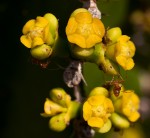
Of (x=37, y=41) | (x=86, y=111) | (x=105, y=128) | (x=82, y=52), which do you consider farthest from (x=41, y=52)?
(x=105, y=128)

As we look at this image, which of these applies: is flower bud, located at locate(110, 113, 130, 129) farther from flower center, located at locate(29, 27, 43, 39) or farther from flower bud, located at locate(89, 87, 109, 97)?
flower center, located at locate(29, 27, 43, 39)

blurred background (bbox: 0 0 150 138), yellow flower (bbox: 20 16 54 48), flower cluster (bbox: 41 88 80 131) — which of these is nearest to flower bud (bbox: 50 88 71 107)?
flower cluster (bbox: 41 88 80 131)

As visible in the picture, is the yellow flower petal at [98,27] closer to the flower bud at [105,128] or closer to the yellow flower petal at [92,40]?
the yellow flower petal at [92,40]

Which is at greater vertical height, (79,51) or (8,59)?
(79,51)

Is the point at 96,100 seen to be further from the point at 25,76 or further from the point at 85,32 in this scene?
the point at 25,76

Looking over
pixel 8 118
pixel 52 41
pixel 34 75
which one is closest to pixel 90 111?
pixel 52 41

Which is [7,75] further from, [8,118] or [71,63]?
[71,63]

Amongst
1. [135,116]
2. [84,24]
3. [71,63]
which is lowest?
[135,116]
